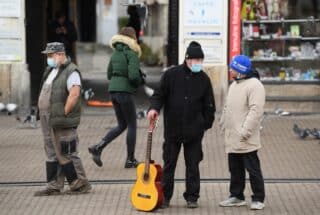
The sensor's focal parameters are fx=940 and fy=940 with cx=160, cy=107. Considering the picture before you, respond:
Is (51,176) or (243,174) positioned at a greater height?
(243,174)

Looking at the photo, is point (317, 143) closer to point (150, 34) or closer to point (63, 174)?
point (63, 174)

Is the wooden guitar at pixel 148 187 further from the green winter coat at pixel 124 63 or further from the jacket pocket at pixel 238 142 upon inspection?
the green winter coat at pixel 124 63

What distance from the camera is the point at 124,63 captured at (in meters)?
11.5

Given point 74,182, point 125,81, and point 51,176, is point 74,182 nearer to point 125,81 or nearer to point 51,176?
point 51,176

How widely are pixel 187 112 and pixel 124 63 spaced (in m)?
2.40

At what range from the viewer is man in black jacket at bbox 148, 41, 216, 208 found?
934cm

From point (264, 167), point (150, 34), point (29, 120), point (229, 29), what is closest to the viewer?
point (264, 167)

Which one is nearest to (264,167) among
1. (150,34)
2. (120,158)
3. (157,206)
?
(120,158)

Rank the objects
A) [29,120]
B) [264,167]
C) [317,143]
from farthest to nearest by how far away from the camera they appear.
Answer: [29,120] < [317,143] < [264,167]

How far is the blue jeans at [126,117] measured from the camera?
11539 mm

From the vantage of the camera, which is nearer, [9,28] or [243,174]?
[243,174]

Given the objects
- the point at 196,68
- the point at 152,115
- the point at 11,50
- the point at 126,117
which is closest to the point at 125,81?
the point at 126,117

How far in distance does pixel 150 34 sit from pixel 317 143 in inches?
707

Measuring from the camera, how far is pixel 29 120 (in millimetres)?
15234
